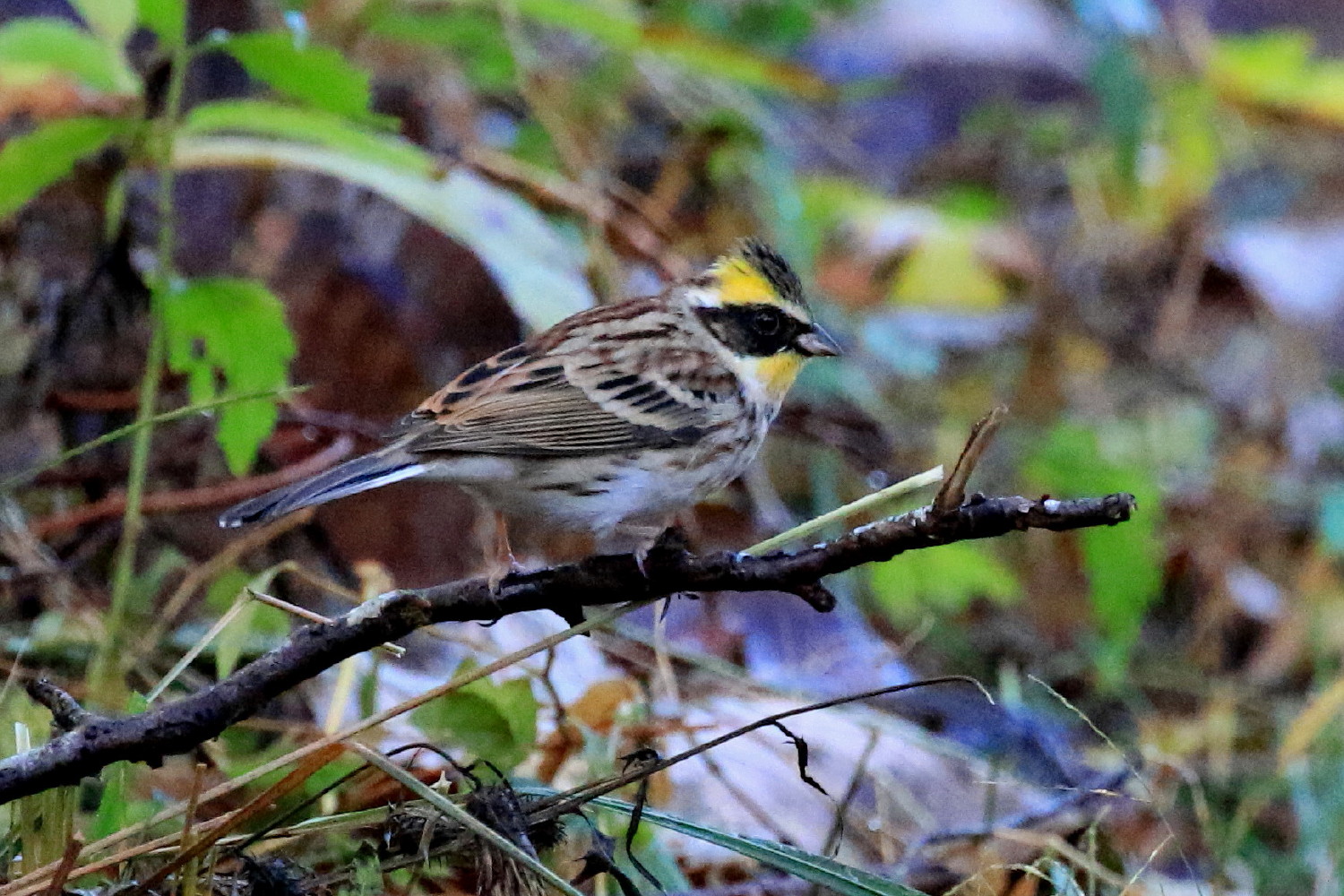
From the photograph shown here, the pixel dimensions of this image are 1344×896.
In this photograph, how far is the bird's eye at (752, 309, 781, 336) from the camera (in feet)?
11.2

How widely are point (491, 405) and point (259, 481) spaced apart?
40.0 inches

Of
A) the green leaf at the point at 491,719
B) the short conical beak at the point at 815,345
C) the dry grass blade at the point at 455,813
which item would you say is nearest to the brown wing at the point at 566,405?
the short conical beak at the point at 815,345

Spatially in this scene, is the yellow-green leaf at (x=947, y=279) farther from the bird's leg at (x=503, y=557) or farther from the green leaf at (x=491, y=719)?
the green leaf at (x=491, y=719)

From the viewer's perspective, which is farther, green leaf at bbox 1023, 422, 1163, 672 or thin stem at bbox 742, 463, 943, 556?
green leaf at bbox 1023, 422, 1163, 672

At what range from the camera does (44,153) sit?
10.6ft

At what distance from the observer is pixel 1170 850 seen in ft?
13.1

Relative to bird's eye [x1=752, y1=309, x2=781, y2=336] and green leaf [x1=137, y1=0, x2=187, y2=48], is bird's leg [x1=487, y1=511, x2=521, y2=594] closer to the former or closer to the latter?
bird's eye [x1=752, y1=309, x2=781, y2=336]

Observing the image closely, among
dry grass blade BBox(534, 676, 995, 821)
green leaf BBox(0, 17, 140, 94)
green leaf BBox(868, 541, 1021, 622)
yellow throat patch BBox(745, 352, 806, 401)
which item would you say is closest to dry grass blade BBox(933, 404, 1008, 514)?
dry grass blade BBox(534, 676, 995, 821)

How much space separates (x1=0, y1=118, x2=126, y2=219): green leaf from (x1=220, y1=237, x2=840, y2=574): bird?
875 mm

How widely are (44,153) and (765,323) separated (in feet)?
4.90

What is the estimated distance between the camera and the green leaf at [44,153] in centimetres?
320

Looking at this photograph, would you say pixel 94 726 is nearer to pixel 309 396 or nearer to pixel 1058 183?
pixel 309 396

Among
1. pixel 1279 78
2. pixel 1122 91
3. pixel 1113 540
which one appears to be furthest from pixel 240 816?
pixel 1279 78

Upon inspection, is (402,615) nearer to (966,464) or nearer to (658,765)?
(658,765)
